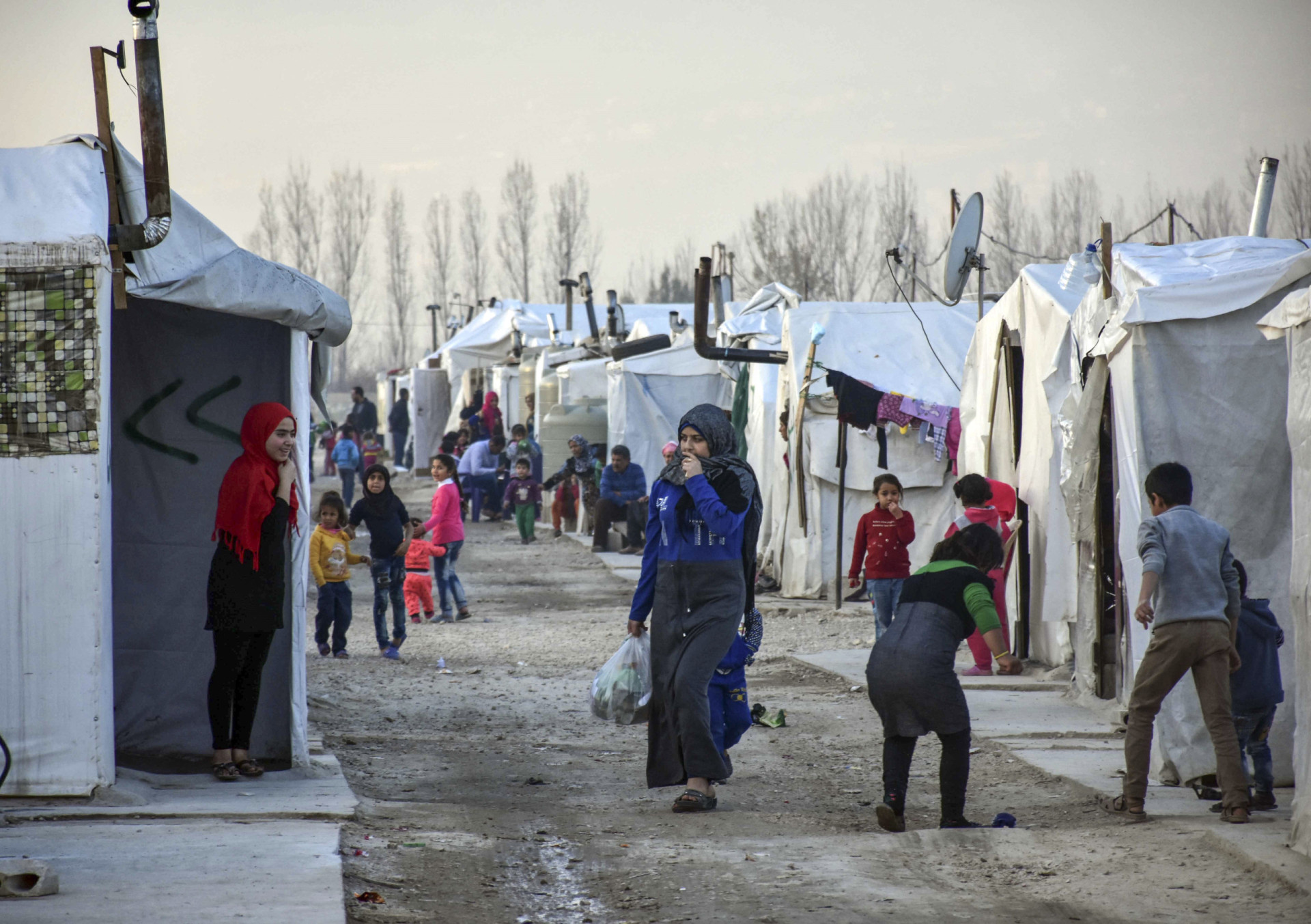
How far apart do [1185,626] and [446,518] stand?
817 cm

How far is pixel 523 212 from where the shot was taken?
64312 millimetres

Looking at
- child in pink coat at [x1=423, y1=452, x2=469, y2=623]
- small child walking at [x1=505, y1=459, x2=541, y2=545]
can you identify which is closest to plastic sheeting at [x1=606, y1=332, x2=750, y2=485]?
small child walking at [x1=505, y1=459, x2=541, y2=545]

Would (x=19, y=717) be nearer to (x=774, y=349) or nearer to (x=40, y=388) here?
(x=40, y=388)

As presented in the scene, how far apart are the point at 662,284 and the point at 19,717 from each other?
225 feet

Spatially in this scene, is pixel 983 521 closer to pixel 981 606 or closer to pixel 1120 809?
pixel 1120 809

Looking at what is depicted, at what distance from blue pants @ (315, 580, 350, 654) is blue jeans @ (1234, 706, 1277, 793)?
22.0ft

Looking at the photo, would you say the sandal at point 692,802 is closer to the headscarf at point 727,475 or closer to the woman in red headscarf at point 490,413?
the headscarf at point 727,475

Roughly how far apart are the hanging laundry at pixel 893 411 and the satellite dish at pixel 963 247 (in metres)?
2.02

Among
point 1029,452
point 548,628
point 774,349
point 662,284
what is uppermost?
point 662,284

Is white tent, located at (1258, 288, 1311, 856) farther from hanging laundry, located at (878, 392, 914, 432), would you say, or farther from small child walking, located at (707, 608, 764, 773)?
hanging laundry, located at (878, 392, 914, 432)

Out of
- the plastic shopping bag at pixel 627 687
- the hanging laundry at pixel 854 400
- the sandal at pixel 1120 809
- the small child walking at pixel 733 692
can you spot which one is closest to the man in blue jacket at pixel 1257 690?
the sandal at pixel 1120 809

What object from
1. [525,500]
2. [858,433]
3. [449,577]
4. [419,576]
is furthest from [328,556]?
[525,500]

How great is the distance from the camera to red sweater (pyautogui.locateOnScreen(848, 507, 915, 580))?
9.64 m

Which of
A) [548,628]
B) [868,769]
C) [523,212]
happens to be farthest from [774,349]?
[523,212]
